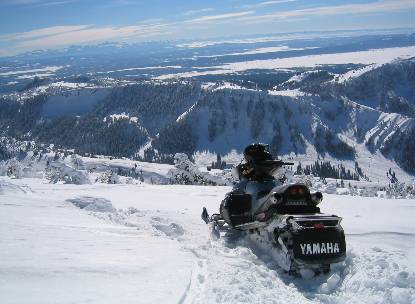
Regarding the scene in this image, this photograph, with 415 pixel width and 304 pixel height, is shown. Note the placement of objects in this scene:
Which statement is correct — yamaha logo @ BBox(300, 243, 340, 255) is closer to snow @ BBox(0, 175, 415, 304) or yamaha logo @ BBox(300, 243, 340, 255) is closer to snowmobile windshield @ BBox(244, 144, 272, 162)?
snow @ BBox(0, 175, 415, 304)

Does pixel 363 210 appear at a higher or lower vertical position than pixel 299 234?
lower

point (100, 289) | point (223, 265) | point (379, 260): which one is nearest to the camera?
point (100, 289)

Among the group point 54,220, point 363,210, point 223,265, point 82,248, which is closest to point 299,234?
point 223,265

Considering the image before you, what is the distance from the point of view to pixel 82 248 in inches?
336

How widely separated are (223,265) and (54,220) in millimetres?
5052

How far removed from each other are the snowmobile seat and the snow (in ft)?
1.71

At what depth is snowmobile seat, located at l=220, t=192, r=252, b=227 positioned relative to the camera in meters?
10.7

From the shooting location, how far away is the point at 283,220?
805 cm

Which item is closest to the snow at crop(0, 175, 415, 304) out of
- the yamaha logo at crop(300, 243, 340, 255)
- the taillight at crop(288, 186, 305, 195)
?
the yamaha logo at crop(300, 243, 340, 255)

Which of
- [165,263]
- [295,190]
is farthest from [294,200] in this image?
[165,263]

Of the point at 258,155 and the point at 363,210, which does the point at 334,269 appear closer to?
the point at 258,155

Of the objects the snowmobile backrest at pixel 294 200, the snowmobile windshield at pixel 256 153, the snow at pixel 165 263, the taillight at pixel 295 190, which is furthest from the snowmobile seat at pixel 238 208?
the taillight at pixel 295 190

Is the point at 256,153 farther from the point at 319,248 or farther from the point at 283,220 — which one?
the point at 319,248

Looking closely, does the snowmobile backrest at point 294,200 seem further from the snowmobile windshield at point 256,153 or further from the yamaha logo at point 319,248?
the snowmobile windshield at point 256,153
